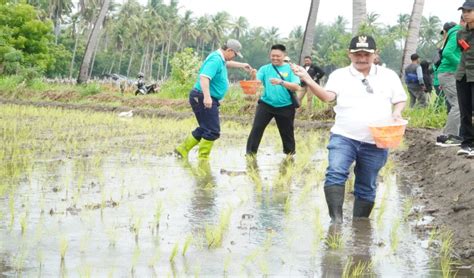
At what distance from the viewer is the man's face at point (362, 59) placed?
6.27m

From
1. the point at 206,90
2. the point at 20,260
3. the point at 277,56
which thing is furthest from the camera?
the point at 277,56

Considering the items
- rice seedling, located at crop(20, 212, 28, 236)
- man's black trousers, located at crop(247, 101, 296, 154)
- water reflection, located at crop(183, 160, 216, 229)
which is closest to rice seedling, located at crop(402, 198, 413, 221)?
water reflection, located at crop(183, 160, 216, 229)

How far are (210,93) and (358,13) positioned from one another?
955 cm

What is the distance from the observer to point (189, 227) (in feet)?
19.9

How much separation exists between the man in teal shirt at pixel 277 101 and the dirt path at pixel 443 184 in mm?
1583

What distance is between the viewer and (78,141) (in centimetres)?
1308

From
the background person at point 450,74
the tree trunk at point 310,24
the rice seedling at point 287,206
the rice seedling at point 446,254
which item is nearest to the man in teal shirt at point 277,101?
the background person at point 450,74

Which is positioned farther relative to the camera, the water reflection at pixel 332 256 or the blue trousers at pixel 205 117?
the blue trousers at pixel 205 117

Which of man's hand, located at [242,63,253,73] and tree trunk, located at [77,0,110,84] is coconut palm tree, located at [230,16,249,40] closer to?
tree trunk, located at [77,0,110,84]

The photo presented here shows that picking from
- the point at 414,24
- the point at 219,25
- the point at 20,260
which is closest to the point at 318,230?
the point at 20,260

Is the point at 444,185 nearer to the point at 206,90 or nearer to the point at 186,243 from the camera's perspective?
the point at 206,90

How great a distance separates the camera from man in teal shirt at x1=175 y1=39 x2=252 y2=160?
410 inches

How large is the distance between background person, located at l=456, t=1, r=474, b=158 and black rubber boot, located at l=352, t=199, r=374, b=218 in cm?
224

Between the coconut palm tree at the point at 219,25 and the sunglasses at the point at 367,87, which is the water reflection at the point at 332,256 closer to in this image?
the sunglasses at the point at 367,87
